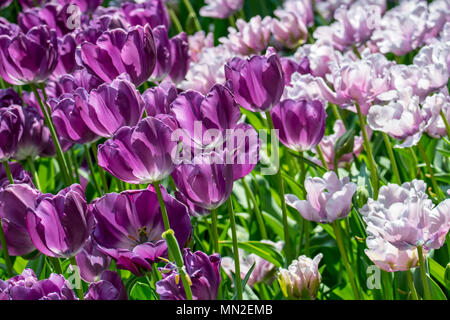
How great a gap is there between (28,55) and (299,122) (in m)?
0.50

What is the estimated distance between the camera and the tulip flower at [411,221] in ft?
3.12

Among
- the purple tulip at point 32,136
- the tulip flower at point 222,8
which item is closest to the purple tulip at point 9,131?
the purple tulip at point 32,136

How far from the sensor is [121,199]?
1017 millimetres

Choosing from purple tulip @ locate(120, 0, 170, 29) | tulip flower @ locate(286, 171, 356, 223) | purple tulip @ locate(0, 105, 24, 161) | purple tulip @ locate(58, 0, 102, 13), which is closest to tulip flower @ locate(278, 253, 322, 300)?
tulip flower @ locate(286, 171, 356, 223)

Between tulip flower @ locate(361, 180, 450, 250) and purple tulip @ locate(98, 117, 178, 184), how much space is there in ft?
0.92

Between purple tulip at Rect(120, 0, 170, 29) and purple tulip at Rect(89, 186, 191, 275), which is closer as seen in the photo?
purple tulip at Rect(89, 186, 191, 275)

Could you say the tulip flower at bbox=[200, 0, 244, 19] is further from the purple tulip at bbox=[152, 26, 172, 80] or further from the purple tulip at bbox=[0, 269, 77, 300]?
the purple tulip at bbox=[0, 269, 77, 300]

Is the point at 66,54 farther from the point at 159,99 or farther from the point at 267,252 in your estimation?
the point at 267,252

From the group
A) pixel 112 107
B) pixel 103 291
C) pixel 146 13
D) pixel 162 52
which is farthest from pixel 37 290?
pixel 146 13

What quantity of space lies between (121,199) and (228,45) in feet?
3.83

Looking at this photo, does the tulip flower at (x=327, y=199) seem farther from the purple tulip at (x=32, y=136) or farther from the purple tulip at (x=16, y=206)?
the purple tulip at (x=32, y=136)

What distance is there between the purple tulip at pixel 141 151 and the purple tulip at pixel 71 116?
0.17 metres

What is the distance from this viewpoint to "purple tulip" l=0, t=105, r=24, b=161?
4.38 feet
